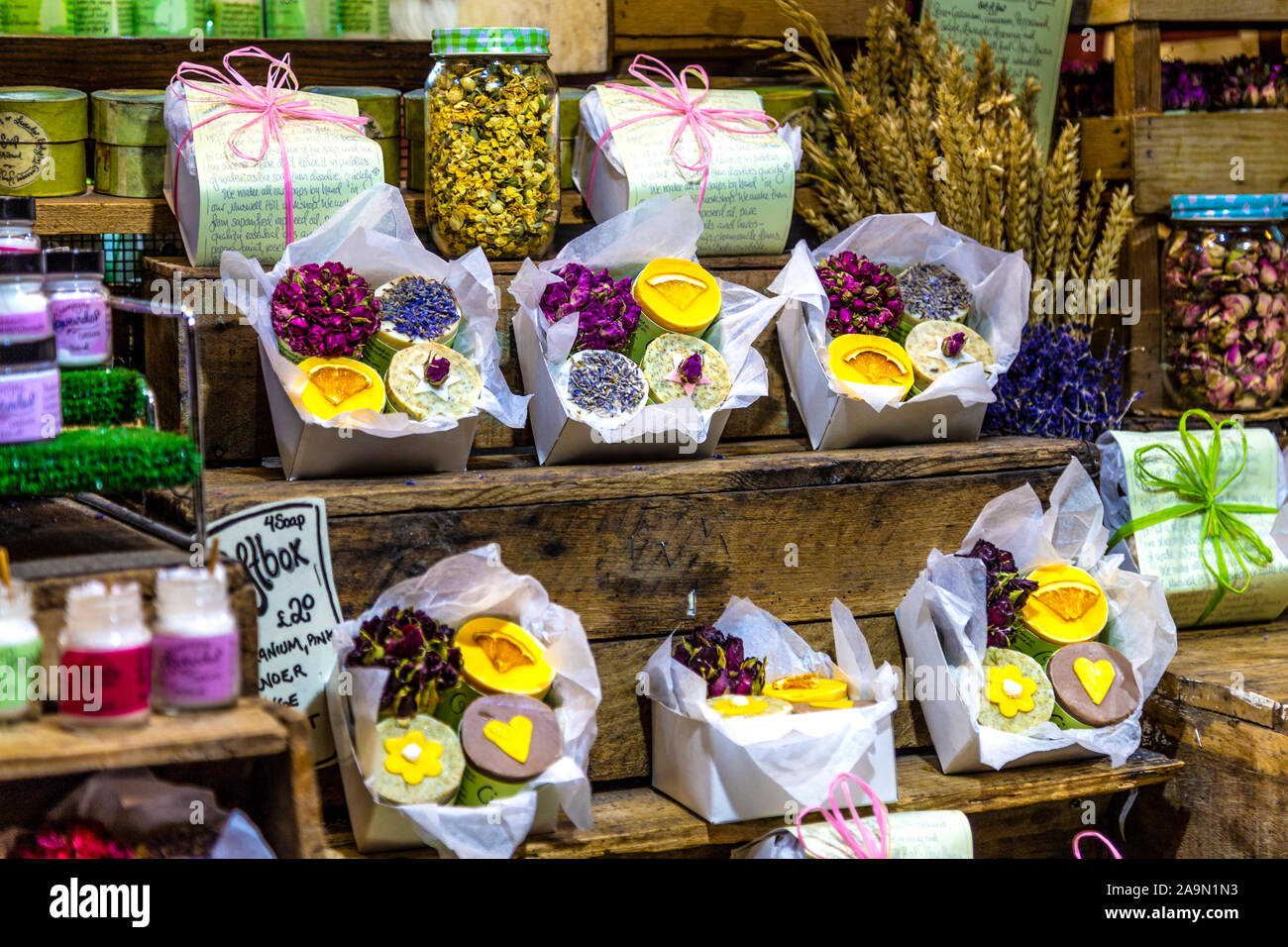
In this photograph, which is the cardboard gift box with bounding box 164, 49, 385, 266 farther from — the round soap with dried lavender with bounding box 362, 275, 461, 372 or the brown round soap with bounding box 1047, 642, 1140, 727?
the brown round soap with bounding box 1047, 642, 1140, 727

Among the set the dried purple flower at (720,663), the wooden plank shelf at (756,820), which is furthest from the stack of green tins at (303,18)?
the wooden plank shelf at (756,820)

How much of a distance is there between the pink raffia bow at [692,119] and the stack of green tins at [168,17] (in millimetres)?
646

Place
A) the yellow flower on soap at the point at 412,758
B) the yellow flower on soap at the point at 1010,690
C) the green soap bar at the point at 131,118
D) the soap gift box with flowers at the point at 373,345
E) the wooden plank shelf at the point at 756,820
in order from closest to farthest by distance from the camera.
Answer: the yellow flower on soap at the point at 412,758 → the wooden plank shelf at the point at 756,820 → the soap gift box with flowers at the point at 373,345 → the yellow flower on soap at the point at 1010,690 → the green soap bar at the point at 131,118

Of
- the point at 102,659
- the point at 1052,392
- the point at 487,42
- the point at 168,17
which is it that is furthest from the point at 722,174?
the point at 102,659

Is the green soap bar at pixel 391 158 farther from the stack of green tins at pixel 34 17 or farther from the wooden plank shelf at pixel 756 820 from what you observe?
the wooden plank shelf at pixel 756 820

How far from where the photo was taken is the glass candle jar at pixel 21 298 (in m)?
1.39

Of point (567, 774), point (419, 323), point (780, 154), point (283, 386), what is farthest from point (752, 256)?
point (567, 774)

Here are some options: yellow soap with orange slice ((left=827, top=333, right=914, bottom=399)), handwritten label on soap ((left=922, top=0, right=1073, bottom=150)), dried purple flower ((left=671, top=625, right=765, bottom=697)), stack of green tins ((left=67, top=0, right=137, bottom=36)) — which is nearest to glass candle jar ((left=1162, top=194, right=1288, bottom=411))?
handwritten label on soap ((left=922, top=0, right=1073, bottom=150))

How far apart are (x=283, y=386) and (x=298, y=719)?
55 cm

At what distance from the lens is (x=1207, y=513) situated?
2.31 meters

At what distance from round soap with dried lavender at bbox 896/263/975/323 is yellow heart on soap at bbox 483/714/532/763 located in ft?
3.05

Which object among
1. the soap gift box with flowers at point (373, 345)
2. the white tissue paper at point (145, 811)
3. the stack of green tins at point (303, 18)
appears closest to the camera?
the white tissue paper at point (145, 811)

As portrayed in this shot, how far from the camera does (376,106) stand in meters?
2.19
